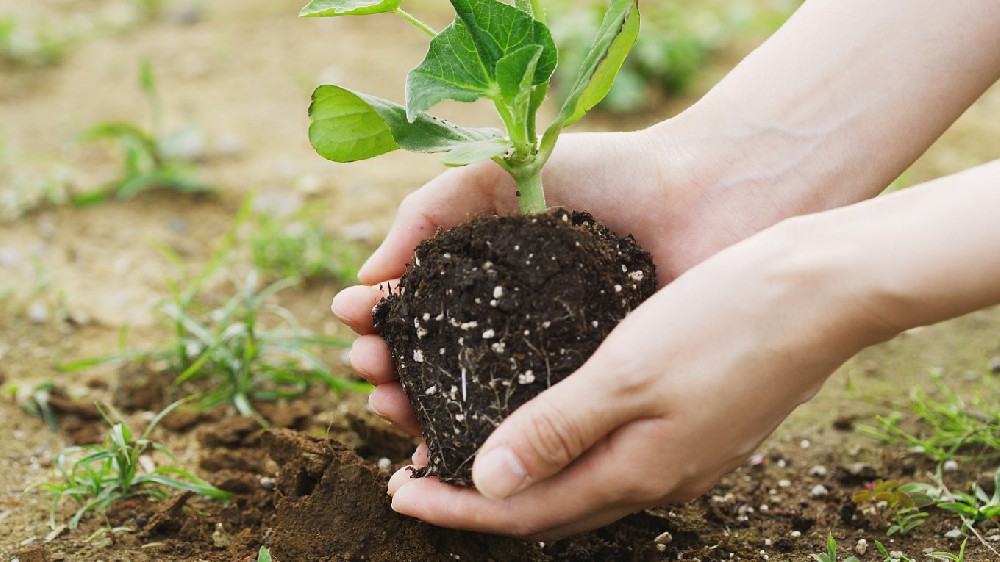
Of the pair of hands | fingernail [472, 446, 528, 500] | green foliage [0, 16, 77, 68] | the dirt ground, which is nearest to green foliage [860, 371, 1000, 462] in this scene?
the dirt ground

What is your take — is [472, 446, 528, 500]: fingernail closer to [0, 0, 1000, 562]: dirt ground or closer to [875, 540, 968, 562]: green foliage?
[0, 0, 1000, 562]: dirt ground

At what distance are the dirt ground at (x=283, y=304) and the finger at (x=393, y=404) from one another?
114 mm

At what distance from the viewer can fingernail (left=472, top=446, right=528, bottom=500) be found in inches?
56.9

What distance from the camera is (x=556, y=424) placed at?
1.45 m

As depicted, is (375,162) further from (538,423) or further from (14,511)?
(538,423)

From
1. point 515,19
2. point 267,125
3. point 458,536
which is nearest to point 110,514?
point 458,536

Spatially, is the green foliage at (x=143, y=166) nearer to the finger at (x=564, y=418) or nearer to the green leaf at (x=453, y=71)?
the green leaf at (x=453, y=71)

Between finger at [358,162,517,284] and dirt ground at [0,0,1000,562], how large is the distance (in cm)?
40

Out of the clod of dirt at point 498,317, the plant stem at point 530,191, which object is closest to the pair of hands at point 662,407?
the clod of dirt at point 498,317

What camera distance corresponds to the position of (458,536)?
1.78 metres

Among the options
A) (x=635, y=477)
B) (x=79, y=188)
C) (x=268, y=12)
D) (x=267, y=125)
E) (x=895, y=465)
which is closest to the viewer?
(x=635, y=477)

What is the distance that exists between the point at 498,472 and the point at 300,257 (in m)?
1.84

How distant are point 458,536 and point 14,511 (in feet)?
3.21

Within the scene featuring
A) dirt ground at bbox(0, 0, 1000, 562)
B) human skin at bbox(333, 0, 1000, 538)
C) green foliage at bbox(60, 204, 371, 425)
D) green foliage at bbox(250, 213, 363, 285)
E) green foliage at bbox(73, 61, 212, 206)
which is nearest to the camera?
human skin at bbox(333, 0, 1000, 538)
